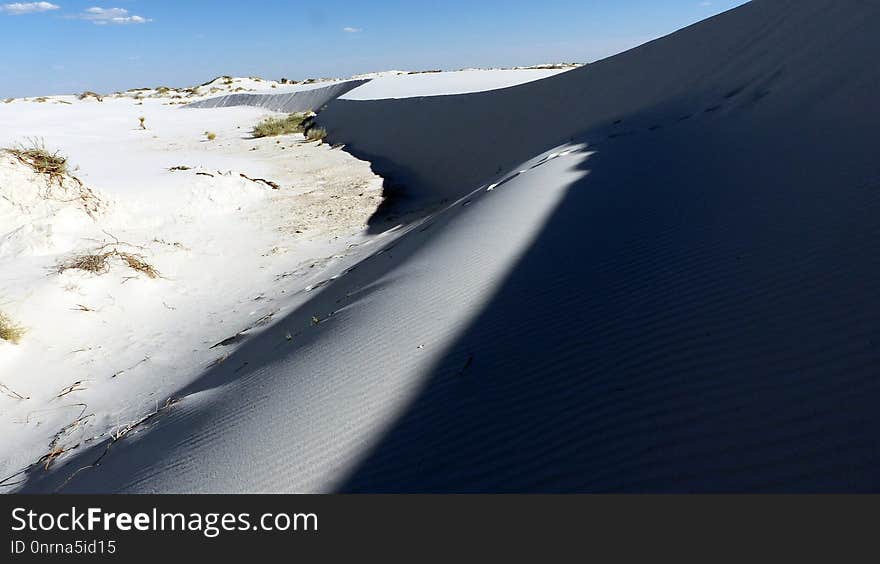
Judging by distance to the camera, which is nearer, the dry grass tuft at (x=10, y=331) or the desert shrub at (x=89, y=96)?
the dry grass tuft at (x=10, y=331)

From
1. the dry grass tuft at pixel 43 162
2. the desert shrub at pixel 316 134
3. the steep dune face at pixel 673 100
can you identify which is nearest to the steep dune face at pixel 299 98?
the desert shrub at pixel 316 134

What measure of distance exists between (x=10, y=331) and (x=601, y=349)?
225 inches

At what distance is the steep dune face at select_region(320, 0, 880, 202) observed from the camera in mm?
6129

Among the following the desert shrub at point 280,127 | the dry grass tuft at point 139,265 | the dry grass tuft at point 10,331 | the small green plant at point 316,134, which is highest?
the desert shrub at point 280,127

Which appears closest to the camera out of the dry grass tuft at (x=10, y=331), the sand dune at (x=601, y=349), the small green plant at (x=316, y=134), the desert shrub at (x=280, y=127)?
the sand dune at (x=601, y=349)

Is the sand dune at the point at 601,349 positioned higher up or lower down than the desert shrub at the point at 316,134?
lower down

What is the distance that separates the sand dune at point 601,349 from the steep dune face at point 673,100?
0.10m

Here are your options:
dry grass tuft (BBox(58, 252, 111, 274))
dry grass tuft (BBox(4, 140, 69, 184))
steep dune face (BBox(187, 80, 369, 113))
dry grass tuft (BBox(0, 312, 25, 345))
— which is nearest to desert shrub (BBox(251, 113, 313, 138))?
steep dune face (BBox(187, 80, 369, 113))

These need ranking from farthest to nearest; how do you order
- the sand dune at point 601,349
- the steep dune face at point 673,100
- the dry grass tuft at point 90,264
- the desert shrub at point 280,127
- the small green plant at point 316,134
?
1. the desert shrub at point 280,127
2. the small green plant at point 316,134
3. the dry grass tuft at point 90,264
4. the steep dune face at point 673,100
5. the sand dune at point 601,349

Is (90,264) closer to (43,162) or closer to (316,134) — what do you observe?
(43,162)

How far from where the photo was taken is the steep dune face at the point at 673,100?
6.13m

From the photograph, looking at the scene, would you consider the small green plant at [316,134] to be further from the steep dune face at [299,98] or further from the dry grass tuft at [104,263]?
the dry grass tuft at [104,263]

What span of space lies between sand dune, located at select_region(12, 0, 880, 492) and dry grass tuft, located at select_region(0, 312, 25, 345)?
2483 millimetres

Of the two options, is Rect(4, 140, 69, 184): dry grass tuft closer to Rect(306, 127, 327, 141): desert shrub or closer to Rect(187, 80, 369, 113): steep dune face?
Rect(306, 127, 327, 141): desert shrub
